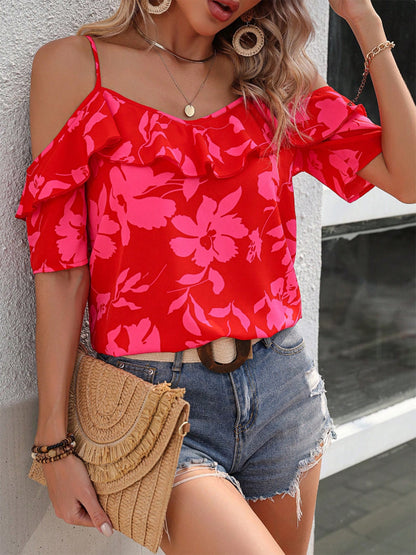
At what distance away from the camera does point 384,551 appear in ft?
11.2

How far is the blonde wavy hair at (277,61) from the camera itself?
1.75 m

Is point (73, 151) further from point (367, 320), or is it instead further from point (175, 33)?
point (367, 320)

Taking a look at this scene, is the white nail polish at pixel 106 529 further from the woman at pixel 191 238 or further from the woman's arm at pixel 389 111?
the woman's arm at pixel 389 111

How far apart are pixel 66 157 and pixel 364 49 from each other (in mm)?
798

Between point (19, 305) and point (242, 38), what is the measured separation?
850mm

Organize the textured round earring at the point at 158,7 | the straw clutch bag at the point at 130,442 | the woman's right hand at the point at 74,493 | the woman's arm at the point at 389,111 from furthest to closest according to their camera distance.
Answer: the woman's arm at the point at 389,111 < the textured round earring at the point at 158,7 < the woman's right hand at the point at 74,493 < the straw clutch bag at the point at 130,442

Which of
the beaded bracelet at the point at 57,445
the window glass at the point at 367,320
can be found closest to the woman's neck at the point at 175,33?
the beaded bracelet at the point at 57,445

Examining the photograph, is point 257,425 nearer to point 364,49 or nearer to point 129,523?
point 129,523

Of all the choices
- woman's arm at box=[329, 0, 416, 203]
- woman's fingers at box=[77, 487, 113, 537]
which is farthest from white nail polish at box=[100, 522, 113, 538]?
woman's arm at box=[329, 0, 416, 203]

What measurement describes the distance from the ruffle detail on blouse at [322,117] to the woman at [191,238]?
5 cm

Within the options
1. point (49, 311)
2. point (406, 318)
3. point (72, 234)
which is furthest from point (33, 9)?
point (406, 318)

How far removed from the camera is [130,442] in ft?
4.61

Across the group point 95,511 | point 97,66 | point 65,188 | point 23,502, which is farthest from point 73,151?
point 23,502

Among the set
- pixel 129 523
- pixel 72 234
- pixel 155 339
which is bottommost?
pixel 129 523
